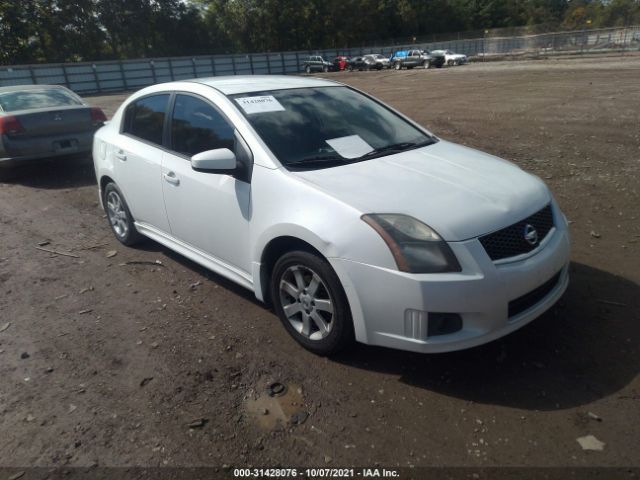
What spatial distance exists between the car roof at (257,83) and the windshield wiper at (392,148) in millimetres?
968

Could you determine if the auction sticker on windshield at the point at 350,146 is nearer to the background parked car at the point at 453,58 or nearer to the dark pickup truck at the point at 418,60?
the dark pickup truck at the point at 418,60

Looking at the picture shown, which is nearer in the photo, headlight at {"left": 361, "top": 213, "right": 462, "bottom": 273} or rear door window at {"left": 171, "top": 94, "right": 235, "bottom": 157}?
headlight at {"left": 361, "top": 213, "right": 462, "bottom": 273}

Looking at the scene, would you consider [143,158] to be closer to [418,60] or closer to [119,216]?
[119,216]

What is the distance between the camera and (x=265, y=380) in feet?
9.60

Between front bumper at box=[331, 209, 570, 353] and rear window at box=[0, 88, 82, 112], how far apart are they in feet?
25.1

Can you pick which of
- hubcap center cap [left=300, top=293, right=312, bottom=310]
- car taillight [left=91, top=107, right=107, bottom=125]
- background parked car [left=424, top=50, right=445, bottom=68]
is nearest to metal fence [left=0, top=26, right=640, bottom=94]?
→ background parked car [left=424, top=50, right=445, bottom=68]

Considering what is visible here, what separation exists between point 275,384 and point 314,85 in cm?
256

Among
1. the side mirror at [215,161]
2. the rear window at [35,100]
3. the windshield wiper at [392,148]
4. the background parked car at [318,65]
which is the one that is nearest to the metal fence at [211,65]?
the background parked car at [318,65]

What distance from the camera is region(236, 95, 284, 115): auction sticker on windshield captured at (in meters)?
3.50

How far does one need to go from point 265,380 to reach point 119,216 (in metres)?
3.03

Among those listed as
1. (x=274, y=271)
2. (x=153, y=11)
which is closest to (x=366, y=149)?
(x=274, y=271)

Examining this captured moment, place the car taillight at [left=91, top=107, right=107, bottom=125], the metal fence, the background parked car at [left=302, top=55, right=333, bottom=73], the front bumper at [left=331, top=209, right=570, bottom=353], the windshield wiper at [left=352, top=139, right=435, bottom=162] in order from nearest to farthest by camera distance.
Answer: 1. the front bumper at [left=331, top=209, right=570, bottom=353]
2. the windshield wiper at [left=352, top=139, right=435, bottom=162]
3. the car taillight at [left=91, top=107, right=107, bottom=125]
4. the metal fence
5. the background parked car at [left=302, top=55, right=333, bottom=73]

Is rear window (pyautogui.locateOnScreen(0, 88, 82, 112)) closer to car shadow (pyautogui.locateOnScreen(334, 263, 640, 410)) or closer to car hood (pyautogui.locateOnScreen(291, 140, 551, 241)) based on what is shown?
car hood (pyautogui.locateOnScreen(291, 140, 551, 241))

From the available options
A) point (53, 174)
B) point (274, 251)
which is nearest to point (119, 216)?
point (274, 251)
